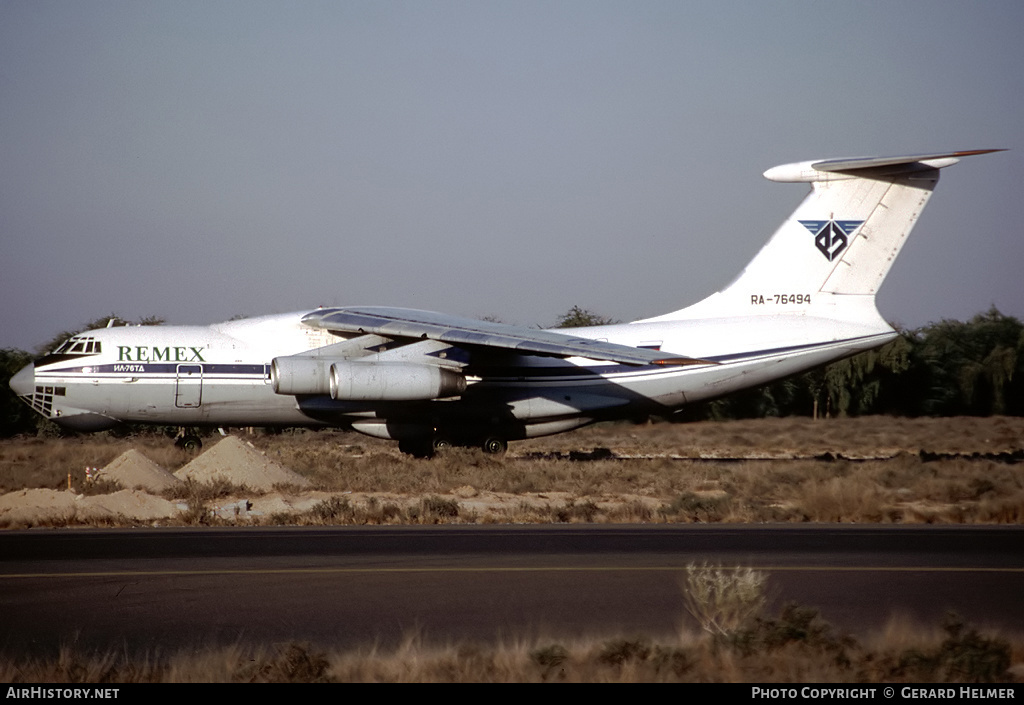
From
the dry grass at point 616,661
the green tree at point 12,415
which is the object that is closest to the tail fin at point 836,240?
the dry grass at point 616,661

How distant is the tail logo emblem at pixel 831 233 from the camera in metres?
23.6

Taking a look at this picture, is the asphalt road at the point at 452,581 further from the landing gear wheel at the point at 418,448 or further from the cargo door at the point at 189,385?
the landing gear wheel at the point at 418,448

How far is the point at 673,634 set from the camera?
7.64 meters

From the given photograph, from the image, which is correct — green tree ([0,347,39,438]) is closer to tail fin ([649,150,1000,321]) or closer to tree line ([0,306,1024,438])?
tree line ([0,306,1024,438])

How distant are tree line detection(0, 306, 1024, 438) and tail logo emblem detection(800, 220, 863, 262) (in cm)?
1343

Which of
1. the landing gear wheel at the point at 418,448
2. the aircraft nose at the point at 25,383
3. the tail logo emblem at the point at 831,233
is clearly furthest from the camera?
the landing gear wheel at the point at 418,448

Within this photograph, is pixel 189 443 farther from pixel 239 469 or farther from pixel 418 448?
pixel 239 469

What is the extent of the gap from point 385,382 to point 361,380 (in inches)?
17.3

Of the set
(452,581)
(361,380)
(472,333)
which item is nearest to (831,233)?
(472,333)

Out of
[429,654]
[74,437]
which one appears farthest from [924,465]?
[74,437]

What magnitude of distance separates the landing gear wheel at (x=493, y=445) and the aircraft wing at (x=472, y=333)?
1926mm

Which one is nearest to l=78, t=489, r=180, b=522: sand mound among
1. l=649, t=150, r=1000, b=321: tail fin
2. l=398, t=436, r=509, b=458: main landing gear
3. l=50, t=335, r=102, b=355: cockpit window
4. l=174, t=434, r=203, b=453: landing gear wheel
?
l=50, t=335, r=102, b=355: cockpit window
